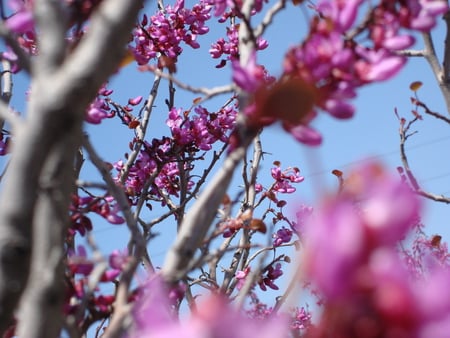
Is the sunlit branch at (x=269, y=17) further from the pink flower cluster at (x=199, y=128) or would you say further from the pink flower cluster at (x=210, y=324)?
the pink flower cluster at (x=199, y=128)

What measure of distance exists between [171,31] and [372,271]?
4.00 meters

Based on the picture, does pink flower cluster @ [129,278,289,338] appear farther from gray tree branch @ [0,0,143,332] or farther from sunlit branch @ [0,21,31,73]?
sunlit branch @ [0,21,31,73]

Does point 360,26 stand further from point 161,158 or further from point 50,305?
point 161,158

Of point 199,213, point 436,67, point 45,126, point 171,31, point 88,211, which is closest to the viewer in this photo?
point 45,126

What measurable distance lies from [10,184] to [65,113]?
179mm

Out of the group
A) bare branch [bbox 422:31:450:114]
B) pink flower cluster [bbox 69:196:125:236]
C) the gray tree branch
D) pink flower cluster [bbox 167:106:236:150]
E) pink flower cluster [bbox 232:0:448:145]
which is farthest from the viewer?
pink flower cluster [bbox 167:106:236:150]

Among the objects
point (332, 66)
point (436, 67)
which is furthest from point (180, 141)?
point (332, 66)

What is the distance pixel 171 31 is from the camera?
4242 mm

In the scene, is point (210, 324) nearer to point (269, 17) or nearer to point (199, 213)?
point (199, 213)

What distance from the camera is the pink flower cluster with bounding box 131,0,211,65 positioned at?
4.19m

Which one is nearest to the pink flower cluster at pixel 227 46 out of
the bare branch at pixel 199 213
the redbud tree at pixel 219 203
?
the redbud tree at pixel 219 203

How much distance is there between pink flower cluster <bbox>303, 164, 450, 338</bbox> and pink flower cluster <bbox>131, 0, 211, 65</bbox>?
148 inches

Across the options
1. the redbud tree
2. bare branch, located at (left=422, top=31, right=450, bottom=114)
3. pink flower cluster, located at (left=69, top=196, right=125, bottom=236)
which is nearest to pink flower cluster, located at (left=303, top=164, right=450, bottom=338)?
the redbud tree

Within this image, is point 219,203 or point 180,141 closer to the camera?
point 219,203
